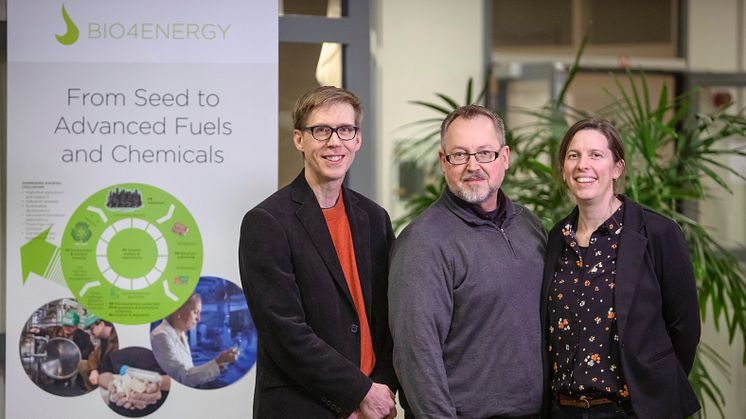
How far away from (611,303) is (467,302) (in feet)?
1.22

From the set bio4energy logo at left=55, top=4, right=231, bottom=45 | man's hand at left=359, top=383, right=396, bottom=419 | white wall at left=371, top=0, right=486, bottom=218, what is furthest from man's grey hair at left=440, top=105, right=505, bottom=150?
white wall at left=371, top=0, right=486, bottom=218

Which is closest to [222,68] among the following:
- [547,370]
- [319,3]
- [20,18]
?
[319,3]

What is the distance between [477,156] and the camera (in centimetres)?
256

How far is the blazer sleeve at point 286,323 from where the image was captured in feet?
8.11

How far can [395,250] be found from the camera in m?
2.61

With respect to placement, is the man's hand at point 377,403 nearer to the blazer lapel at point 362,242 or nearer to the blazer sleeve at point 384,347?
the blazer sleeve at point 384,347

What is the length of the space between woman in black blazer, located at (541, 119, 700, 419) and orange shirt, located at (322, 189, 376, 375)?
48 cm

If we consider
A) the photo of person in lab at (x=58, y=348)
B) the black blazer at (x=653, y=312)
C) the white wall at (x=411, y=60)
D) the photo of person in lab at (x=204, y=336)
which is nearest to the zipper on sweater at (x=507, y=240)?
the black blazer at (x=653, y=312)

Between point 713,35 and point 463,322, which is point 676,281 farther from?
point 713,35

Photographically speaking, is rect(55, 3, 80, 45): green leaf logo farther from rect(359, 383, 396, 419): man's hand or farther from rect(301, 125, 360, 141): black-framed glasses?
rect(359, 383, 396, 419): man's hand

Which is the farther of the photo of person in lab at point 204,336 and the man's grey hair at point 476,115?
the photo of person in lab at point 204,336

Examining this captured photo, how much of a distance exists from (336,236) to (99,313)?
3.70 feet

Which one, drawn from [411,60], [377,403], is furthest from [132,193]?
[411,60]

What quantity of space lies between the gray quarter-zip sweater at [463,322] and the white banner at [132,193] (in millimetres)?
1000
